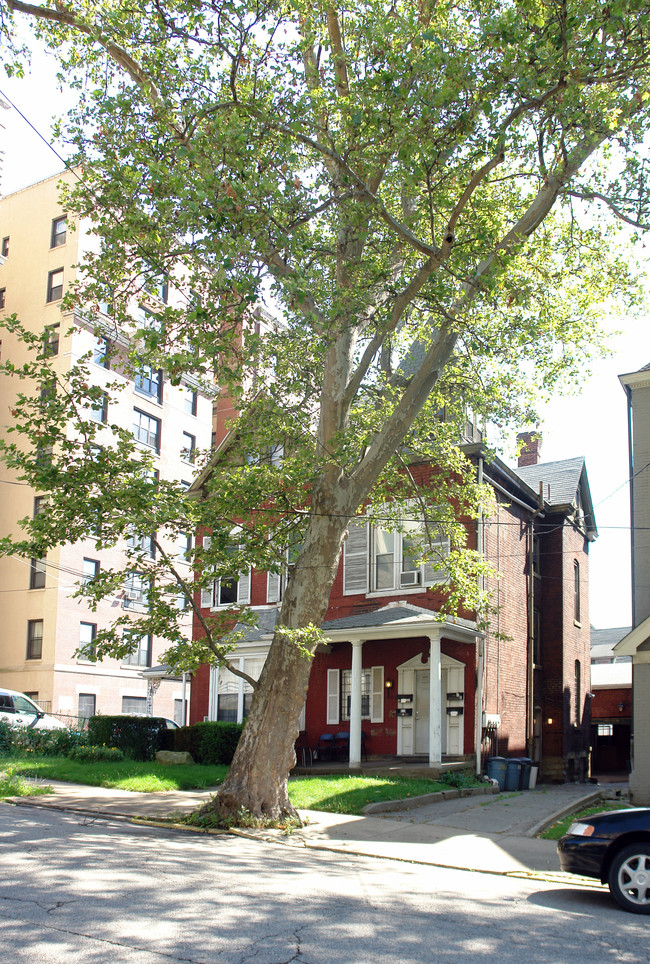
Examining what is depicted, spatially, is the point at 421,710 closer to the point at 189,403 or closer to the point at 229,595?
the point at 229,595

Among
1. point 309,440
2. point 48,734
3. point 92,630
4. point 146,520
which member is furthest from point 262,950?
point 92,630

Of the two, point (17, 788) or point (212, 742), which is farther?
point (212, 742)

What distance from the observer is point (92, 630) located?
3378 centimetres

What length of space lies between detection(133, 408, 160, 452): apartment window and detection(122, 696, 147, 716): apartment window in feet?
35.8

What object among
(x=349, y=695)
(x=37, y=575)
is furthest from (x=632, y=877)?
(x=37, y=575)

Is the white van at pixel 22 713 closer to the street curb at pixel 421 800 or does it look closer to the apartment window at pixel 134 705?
the street curb at pixel 421 800

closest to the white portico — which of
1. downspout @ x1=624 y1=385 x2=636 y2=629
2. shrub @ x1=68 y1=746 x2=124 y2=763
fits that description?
downspout @ x1=624 y1=385 x2=636 y2=629

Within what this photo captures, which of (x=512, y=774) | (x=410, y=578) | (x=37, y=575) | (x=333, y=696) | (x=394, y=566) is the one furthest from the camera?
(x=37, y=575)

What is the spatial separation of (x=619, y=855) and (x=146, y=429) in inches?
1274

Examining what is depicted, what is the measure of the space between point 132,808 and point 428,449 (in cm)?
837

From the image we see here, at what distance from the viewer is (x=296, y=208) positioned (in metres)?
11.8

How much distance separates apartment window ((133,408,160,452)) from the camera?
3684 cm

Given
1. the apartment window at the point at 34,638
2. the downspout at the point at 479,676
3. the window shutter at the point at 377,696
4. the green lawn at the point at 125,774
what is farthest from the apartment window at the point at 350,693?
the apartment window at the point at 34,638

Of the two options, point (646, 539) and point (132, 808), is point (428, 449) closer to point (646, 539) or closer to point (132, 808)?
point (646, 539)
